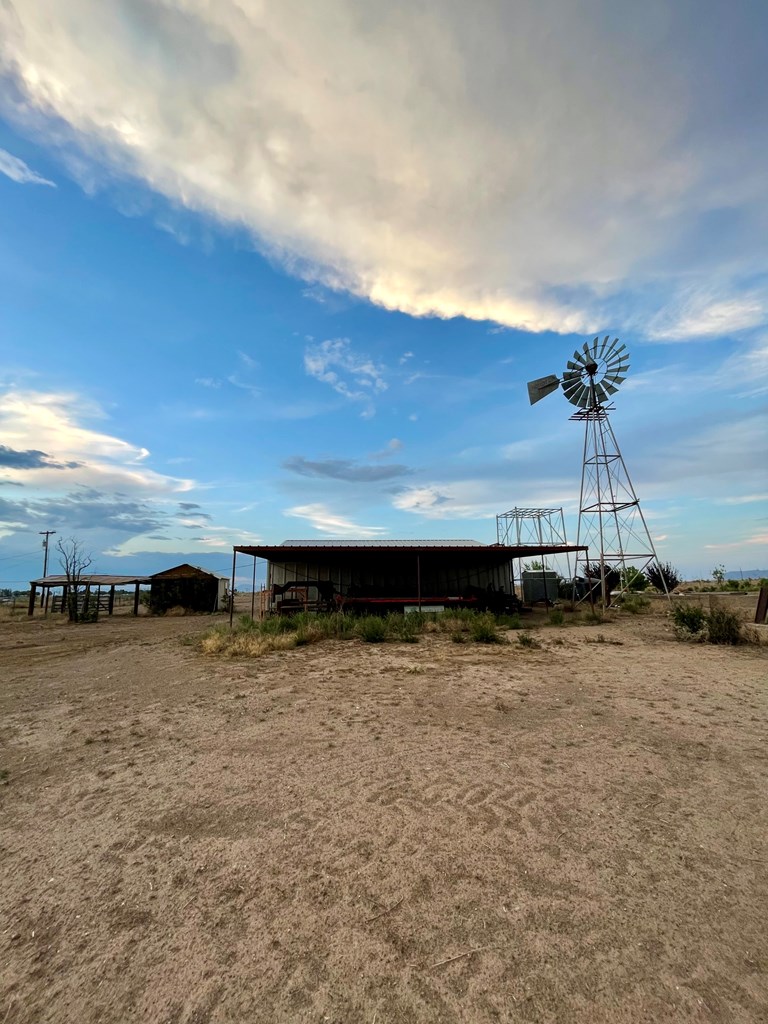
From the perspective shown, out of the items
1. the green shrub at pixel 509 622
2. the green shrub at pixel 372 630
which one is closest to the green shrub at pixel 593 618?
the green shrub at pixel 509 622

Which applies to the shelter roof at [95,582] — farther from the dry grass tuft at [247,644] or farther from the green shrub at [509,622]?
the green shrub at [509,622]

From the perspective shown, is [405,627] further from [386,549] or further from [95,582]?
[95,582]

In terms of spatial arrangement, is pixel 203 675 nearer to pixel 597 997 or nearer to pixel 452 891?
pixel 452 891

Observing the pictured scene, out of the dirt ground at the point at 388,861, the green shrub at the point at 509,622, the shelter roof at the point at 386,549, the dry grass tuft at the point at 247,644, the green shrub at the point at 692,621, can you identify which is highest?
the shelter roof at the point at 386,549

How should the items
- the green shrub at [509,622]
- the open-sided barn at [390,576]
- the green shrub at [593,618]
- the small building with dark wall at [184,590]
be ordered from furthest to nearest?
the small building with dark wall at [184,590]
the open-sided barn at [390,576]
the green shrub at [593,618]
the green shrub at [509,622]

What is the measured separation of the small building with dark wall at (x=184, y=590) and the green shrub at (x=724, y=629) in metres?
29.3

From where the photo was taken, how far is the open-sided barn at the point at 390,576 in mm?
19000

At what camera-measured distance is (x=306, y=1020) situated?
222 centimetres

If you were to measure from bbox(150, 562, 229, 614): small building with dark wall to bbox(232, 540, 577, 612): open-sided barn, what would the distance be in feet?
40.4

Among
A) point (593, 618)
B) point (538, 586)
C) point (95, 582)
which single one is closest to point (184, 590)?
point (95, 582)

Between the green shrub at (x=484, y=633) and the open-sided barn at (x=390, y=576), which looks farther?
the open-sided barn at (x=390, y=576)

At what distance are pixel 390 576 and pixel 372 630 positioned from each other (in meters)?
8.76

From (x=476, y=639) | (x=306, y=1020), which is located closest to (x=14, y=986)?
(x=306, y=1020)

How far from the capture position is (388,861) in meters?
3.39
